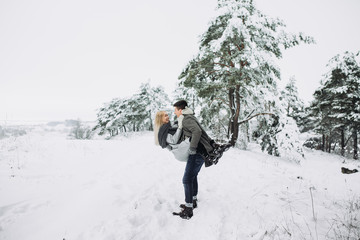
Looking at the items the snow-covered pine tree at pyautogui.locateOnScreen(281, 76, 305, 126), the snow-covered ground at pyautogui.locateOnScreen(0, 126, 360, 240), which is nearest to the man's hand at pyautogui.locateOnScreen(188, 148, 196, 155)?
the snow-covered ground at pyautogui.locateOnScreen(0, 126, 360, 240)

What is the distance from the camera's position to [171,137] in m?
3.08

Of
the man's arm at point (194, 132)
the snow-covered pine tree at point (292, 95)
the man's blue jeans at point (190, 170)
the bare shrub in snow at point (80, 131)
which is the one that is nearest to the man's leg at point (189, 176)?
the man's blue jeans at point (190, 170)

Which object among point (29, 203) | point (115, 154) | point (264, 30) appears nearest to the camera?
point (29, 203)

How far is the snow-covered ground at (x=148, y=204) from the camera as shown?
254 centimetres

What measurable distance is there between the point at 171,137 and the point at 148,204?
64.5 inches

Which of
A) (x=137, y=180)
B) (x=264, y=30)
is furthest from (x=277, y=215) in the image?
(x=264, y=30)

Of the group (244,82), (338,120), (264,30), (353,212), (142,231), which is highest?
(264,30)

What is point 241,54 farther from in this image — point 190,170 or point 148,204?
point 148,204

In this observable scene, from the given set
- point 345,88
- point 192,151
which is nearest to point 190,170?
point 192,151

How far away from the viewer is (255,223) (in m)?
2.87

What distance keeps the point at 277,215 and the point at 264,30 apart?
344 inches

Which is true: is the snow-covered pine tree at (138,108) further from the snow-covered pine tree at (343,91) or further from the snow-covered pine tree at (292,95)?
the snow-covered pine tree at (343,91)

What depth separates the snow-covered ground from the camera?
2541 mm

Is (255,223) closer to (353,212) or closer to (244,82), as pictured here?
(353,212)
